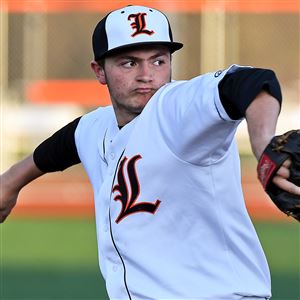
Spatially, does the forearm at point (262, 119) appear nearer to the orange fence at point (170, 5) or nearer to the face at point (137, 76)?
the face at point (137, 76)

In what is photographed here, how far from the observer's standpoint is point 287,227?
8.87 m

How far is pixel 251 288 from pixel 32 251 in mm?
5094

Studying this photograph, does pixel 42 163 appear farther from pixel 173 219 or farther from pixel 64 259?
pixel 64 259

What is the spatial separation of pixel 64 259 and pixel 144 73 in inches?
181

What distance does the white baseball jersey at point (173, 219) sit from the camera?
242cm

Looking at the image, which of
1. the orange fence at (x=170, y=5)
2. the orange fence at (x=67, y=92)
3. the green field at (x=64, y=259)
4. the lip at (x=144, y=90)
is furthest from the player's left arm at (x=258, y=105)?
the orange fence at (x=67, y=92)

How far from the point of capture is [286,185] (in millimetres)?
1803

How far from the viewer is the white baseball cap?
2.66m

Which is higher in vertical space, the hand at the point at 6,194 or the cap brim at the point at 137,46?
the cap brim at the point at 137,46

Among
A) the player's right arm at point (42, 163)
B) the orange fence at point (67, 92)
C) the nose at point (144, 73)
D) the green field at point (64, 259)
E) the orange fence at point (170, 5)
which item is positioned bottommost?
the green field at point (64, 259)

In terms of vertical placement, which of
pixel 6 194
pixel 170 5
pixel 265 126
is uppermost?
pixel 170 5

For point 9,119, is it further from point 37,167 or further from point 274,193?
point 274,193

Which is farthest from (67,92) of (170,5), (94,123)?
(94,123)

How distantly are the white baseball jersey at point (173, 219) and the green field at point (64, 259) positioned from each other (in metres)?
3.05
